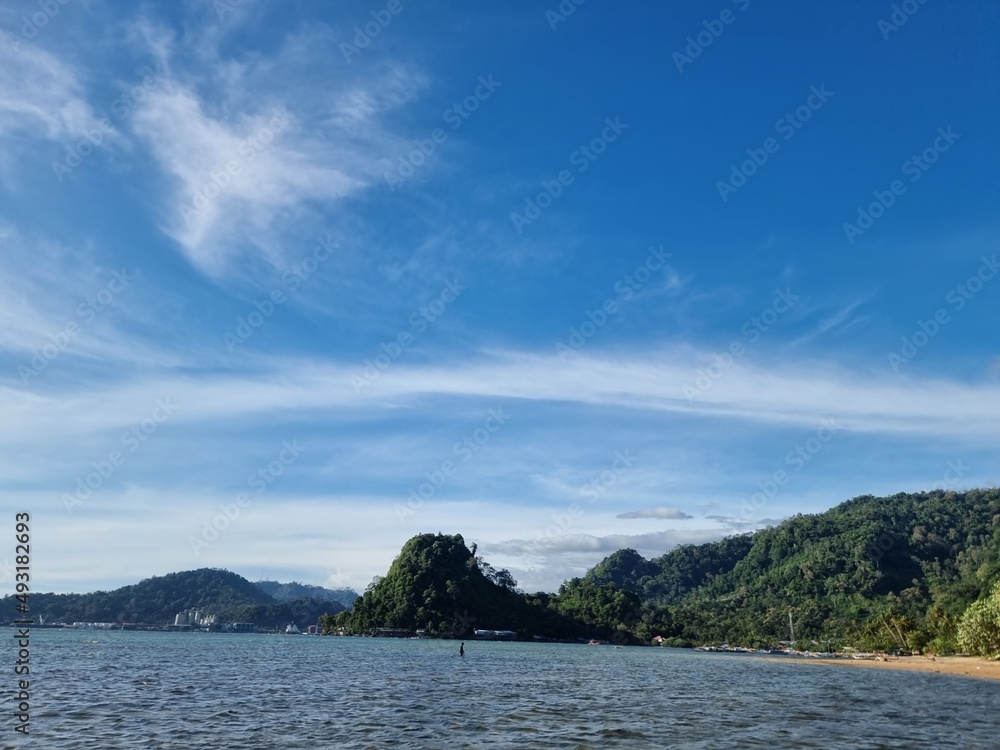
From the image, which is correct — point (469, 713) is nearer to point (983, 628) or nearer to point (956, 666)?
point (983, 628)

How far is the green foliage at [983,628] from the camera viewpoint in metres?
79.1

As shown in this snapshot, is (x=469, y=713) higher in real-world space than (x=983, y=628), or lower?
higher

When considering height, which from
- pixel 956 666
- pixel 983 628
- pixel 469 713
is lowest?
pixel 956 666

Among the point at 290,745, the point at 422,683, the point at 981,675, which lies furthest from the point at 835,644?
the point at 290,745

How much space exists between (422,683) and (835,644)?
166260 mm

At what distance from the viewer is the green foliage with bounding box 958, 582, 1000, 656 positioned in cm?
7906

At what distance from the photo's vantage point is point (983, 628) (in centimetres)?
8038

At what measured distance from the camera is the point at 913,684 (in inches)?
2418

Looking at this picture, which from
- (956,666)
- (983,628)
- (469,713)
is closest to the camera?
(469,713)

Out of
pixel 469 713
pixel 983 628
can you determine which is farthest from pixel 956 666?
pixel 469 713

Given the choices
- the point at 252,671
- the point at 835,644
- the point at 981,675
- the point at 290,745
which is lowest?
the point at 835,644

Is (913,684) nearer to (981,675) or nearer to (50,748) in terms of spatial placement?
(981,675)

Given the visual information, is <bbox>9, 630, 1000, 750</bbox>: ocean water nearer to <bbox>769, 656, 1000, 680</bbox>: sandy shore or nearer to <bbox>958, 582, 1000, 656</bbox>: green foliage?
<bbox>769, 656, 1000, 680</bbox>: sandy shore

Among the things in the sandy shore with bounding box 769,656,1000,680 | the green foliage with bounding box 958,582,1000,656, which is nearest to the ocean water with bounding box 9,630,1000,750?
the sandy shore with bounding box 769,656,1000,680
